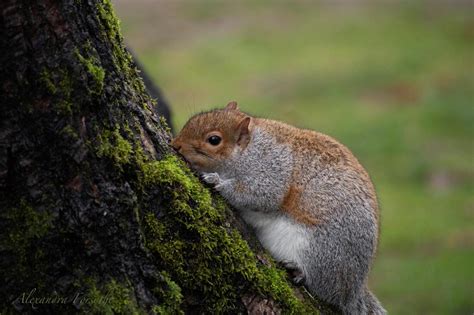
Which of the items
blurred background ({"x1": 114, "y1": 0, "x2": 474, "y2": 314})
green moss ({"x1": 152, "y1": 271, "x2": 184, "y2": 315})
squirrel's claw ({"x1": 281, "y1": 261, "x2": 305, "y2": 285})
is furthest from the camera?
blurred background ({"x1": 114, "y1": 0, "x2": 474, "y2": 314})

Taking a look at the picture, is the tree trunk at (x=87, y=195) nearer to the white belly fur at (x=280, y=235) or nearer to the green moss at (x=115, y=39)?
the green moss at (x=115, y=39)

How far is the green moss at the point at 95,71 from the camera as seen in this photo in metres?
3.85

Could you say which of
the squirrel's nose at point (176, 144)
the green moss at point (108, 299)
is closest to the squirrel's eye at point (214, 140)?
the squirrel's nose at point (176, 144)

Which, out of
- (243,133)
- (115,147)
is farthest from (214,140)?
(115,147)

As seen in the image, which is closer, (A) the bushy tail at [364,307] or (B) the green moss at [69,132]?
(B) the green moss at [69,132]

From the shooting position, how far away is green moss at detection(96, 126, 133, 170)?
3.92 meters

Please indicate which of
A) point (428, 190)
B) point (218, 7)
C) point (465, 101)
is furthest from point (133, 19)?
point (428, 190)

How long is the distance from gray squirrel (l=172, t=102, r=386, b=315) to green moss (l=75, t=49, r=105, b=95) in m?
1.39

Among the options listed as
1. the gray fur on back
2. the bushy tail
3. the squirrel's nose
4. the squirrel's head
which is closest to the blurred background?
the bushy tail

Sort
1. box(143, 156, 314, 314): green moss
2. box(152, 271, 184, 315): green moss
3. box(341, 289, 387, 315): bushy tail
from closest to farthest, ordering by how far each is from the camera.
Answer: box(152, 271, 184, 315): green moss
box(143, 156, 314, 314): green moss
box(341, 289, 387, 315): bushy tail

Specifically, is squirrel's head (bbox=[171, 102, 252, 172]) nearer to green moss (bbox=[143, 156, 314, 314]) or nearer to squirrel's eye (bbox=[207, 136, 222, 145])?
squirrel's eye (bbox=[207, 136, 222, 145])

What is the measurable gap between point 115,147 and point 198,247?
0.76 meters

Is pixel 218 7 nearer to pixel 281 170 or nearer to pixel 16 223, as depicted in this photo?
pixel 281 170

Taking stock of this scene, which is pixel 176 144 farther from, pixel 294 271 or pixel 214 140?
pixel 294 271
